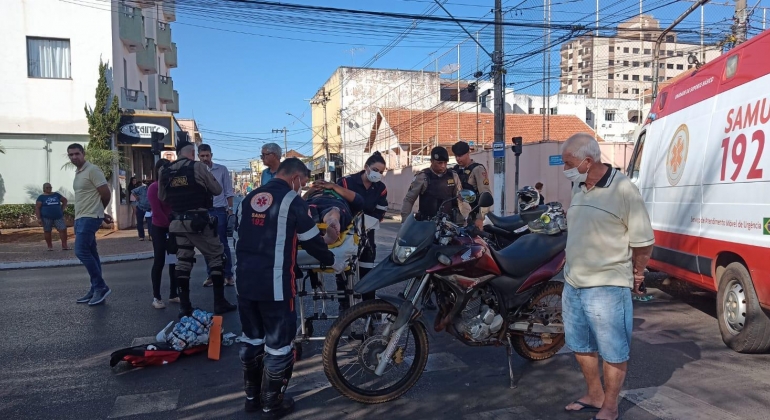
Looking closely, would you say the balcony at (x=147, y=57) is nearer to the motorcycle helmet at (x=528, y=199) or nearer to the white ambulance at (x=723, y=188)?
the motorcycle helmet at (x=528, y=199)

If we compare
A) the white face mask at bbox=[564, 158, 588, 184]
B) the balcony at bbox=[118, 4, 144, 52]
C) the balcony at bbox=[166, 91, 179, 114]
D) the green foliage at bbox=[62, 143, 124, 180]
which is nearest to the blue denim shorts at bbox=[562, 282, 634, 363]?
the white face mask at bbox=[564, 158, 588, 184]

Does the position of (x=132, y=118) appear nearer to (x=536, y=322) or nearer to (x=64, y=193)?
(x=64, y=193)

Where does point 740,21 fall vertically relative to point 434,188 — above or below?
above

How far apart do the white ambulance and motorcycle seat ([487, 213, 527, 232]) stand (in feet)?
5.37

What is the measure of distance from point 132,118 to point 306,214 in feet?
59.6

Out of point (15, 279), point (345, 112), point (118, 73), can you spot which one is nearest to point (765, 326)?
point (15, 279)

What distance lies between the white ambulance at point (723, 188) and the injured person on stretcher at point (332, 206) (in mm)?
3309

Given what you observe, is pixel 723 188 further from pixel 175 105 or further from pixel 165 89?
pixel 175 105

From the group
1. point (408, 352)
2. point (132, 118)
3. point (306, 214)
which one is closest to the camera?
point (306, 214)

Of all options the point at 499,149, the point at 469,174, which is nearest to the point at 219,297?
the point at 469,174

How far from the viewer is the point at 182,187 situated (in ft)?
18.4

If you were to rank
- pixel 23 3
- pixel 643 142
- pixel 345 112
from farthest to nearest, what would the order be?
1. pixel 345 112
2. pixel 23 3
3. pixel 643 142

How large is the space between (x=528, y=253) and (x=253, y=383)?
2325mm

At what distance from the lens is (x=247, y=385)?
141 inches
